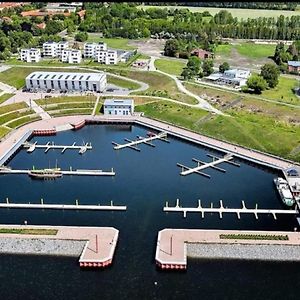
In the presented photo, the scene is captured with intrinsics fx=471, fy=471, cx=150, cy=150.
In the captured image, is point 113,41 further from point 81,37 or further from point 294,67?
point 294,67

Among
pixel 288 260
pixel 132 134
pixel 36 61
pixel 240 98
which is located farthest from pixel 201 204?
pixel 36 61

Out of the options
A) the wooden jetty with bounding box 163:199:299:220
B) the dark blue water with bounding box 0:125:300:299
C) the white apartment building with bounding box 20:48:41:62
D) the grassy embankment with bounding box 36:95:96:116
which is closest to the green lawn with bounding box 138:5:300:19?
the white apartment building with bounding box 20:48:41:62

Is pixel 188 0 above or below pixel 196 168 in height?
above

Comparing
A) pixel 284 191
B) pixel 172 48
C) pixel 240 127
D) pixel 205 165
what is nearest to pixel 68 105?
pixel 240 127

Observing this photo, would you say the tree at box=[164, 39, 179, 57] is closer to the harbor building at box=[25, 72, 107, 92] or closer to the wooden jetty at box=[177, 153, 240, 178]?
the harbor building at box=[25, 72, 107, 92]

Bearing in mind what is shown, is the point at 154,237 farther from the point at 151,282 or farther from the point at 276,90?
the point at 276,90

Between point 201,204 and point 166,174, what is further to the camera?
point 166,174
